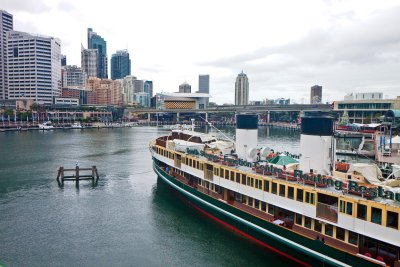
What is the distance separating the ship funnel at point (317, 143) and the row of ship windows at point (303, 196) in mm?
2967

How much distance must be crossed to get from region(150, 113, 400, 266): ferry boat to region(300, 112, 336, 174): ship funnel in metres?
0.07

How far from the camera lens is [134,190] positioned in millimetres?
42844

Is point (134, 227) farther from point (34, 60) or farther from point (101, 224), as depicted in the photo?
point (34, 60)

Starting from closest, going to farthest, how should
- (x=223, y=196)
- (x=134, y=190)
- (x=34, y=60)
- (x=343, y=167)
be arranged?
(x=343, y=167) < (x=223, y=196) < (x=134, y=190) < (x=34, y=60)

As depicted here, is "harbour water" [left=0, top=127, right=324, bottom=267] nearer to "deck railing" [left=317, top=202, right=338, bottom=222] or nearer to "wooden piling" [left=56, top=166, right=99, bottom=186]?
"wooden piling" [left=56, top=166, right=99, bottom=186]

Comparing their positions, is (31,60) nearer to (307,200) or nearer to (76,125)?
(76,125)

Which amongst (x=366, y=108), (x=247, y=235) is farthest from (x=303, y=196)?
(x=366, y=108)

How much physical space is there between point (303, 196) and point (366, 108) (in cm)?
12580

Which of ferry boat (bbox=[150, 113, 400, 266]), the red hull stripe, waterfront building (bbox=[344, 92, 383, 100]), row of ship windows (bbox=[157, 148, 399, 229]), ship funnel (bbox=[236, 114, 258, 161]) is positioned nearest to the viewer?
row of ship windows (bbox=[157, 148, 399, 229])

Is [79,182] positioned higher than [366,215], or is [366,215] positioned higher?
[366,215]

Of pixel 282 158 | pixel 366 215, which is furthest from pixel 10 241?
pixel 366 215

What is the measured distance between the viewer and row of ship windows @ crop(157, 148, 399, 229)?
1739 cm

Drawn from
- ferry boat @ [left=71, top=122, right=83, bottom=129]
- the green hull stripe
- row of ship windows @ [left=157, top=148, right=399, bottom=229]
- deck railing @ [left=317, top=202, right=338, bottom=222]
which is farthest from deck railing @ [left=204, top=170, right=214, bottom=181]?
ferry boat @ [left=71, top=122, right=83, bottom=129]

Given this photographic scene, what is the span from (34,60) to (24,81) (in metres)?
14.5
